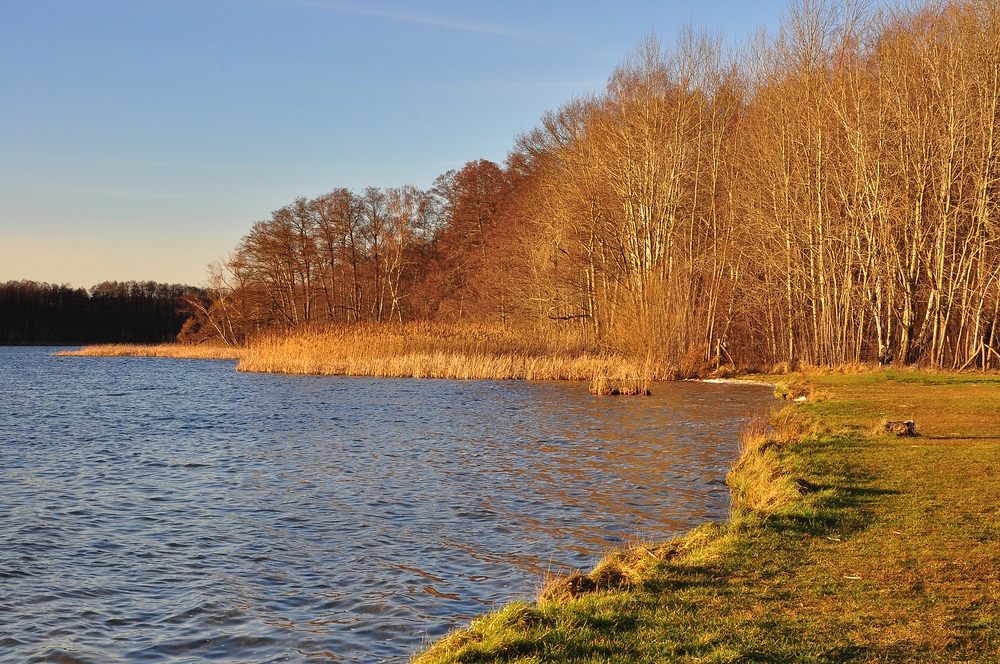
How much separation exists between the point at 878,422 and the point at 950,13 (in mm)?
21821

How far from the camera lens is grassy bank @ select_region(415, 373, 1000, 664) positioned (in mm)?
4852

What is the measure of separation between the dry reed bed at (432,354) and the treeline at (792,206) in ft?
7.08

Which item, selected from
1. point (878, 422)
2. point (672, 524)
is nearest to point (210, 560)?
point (672, 524)

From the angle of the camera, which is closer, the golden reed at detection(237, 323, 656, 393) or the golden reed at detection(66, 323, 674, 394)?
the golden reed at detection(66, 323, 674, 394)

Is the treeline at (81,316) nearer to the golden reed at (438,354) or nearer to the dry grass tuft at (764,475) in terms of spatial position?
the golden reed at (438,354)

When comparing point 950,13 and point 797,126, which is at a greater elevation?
point 950,13

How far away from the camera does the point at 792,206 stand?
→ 32.6 metres

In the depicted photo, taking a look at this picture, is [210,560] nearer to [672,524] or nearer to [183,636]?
[183,636]

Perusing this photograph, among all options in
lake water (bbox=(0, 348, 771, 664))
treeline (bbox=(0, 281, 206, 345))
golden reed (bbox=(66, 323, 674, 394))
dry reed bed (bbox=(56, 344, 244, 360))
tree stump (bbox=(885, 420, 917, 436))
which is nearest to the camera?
lake water (bbox=(0, 348, 771, 664))

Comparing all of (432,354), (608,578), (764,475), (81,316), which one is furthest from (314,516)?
(81,316)

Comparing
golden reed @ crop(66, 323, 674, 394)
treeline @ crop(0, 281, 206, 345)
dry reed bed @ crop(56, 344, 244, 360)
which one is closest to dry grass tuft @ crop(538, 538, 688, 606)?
golden reed @ crop(66, 323, 674, 394)

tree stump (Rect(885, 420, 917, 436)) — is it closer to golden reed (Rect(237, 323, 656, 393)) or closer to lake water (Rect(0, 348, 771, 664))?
lake water (Rect(0, 348, 771, 664))

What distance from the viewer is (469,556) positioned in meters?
8.68

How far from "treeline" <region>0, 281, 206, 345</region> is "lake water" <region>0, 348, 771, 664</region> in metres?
74.7
